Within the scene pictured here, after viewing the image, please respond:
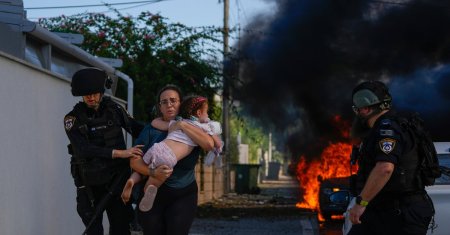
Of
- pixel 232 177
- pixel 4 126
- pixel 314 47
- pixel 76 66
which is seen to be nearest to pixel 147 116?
pixel 314 47

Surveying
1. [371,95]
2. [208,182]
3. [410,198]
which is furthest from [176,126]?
[208,182]

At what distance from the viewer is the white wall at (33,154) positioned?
6.04 meters

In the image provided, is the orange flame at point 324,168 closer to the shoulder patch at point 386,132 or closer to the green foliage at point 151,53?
the green foliage at point 151,53

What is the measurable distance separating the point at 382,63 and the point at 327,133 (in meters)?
2.24

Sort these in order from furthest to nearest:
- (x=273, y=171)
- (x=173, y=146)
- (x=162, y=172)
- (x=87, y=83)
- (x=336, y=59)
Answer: (x=273, y=171)
(x=336, y=59)
(x=87, y=83)
(x=173, y=146)
(x=162, y=172)

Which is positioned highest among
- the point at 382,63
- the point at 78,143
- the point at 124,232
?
the point at 382,63

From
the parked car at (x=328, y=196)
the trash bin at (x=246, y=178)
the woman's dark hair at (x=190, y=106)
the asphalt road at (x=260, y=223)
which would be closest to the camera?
the woman's dark hair at (x=190, y=106)

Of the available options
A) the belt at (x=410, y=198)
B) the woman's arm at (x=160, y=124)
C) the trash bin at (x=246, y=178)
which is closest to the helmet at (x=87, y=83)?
the woman's arm at (x=160, y=124)

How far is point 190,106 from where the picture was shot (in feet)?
16.6

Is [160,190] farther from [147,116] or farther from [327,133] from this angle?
[327,133]

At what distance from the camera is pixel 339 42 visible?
18.6 m

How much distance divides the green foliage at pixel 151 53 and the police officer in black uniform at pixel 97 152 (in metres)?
10.3

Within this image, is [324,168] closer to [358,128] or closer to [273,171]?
[358,128]

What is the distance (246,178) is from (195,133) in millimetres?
24902
